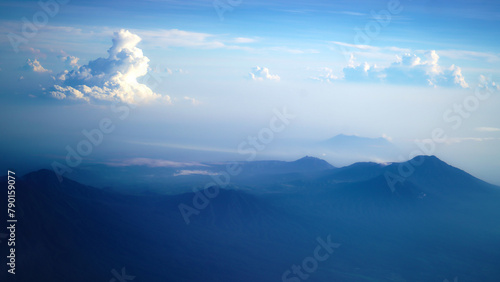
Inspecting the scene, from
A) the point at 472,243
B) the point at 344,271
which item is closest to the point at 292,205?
the point at 344,271

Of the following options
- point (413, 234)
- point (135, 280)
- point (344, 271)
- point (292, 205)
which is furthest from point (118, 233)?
point (413, 234)

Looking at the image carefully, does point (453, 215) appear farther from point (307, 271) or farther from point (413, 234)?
point (307, 271)

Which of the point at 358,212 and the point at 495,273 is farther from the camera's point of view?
the point at 358,212

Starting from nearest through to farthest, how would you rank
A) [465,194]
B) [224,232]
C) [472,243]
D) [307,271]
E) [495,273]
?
1. [307,271]
2. [495,273]
3. [224,232]
4. [472,243]
5. [465,194]

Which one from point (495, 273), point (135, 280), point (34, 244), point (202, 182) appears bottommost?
point (495, 273)

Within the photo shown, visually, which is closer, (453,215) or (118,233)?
(118,233)

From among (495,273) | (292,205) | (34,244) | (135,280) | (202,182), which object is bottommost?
(495,273)

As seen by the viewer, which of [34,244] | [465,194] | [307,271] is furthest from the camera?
[465,194]

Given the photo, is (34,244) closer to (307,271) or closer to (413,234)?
(307,271)

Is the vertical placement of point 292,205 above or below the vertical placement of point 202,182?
below
